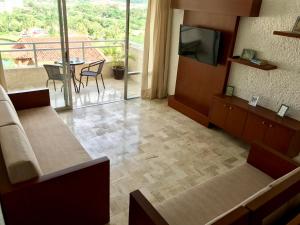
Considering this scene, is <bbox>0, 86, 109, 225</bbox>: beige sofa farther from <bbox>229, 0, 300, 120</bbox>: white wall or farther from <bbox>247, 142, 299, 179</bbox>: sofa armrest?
<bbox>229, 0, 300, 120</bbox>: white wall

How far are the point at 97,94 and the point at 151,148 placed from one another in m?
2.31

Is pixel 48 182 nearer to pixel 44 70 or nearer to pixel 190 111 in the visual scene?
pixel 190 111

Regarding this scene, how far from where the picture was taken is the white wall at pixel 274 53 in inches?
113

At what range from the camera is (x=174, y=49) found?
15.2ft

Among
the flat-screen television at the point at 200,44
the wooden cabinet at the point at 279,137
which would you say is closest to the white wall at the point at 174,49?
the flat-screen television at the point at 200,44

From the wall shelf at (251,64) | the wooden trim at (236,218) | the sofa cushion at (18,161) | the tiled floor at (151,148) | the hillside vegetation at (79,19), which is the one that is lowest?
the tiled floor at (151,148)

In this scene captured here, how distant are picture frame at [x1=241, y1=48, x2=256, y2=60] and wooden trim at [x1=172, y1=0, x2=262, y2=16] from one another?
46 cm

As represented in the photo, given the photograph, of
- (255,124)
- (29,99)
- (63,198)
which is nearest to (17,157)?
(63,198)

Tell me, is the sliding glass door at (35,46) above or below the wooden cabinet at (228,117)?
above

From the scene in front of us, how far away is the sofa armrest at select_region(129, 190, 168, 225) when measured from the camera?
1.41 metres

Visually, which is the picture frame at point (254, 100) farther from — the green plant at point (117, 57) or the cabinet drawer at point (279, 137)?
the green plant at point (117, 57)

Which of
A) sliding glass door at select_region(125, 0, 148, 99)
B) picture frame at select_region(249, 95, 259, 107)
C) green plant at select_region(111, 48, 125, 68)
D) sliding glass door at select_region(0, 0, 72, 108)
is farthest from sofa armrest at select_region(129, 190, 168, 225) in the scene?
green plant at select_region(111, 48, 125, 68)

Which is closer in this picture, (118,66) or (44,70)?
(44,70)

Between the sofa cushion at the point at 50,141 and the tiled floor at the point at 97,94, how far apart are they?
131cm
